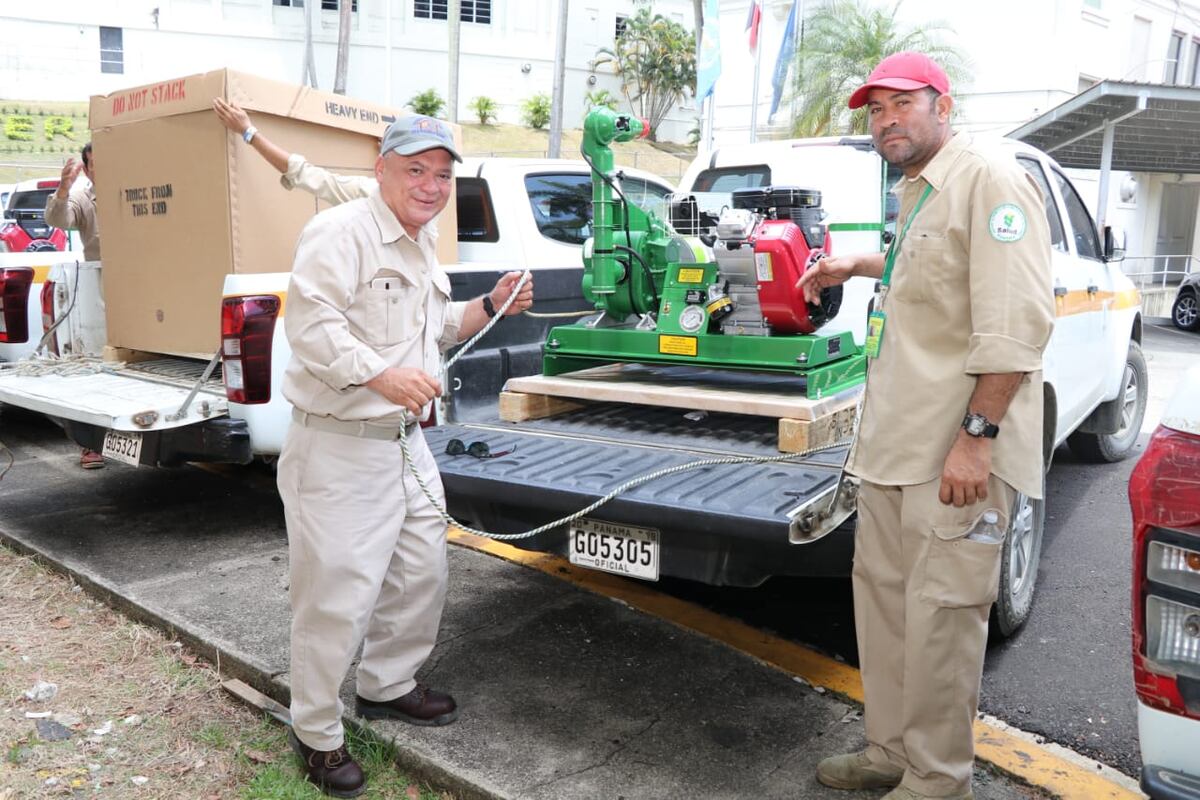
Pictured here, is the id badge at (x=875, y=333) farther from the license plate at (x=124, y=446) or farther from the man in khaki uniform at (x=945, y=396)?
the license plate at (x=124, y=446)

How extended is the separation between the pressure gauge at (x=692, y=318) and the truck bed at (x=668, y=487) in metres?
0.39

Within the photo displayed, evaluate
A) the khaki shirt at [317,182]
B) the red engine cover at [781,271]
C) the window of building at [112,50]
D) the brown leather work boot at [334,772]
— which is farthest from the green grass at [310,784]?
the window of building at [112,50]

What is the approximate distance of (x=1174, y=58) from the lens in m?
28.3

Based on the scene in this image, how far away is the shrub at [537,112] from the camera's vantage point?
4709 cm

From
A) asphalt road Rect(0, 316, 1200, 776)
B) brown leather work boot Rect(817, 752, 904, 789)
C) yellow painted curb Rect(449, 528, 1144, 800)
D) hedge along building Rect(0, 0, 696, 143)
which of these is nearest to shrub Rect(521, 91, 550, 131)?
hedge along building Rect(0, 0, 696, 143)

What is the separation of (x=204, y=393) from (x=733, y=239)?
2502 mm

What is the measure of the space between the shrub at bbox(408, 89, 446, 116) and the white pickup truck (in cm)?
3935

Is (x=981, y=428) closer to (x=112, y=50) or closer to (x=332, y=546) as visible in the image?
(x=332, y=546)

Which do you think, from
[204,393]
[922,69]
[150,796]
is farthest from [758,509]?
[204,393]

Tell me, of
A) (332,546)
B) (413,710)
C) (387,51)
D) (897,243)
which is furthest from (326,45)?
(897,243)

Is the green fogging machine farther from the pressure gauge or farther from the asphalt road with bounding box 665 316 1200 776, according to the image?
the asphalt road with bounding box 665 316 1200 776

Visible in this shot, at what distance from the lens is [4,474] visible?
6297mm

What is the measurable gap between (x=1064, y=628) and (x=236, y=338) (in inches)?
143

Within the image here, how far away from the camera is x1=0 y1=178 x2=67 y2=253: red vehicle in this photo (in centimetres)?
1214
